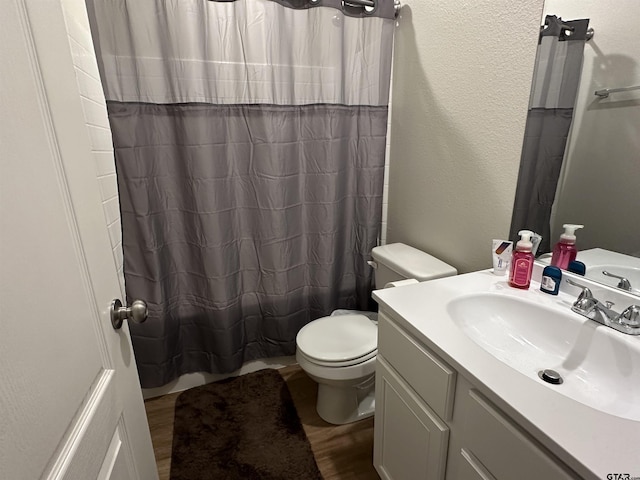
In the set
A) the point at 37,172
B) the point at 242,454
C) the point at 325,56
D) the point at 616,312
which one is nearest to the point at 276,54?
the point at 325,56

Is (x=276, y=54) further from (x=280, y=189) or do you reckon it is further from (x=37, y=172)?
(x=37, y=172)

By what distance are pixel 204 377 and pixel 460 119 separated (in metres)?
1.81

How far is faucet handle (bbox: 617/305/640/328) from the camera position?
A: 2.70ft

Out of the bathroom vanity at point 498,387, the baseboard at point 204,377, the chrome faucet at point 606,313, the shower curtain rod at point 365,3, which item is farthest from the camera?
the baseboard at point 204,377

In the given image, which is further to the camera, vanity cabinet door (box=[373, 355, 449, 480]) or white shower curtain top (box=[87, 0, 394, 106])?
white shower curtain top (box=[87, 0, 394, 106])

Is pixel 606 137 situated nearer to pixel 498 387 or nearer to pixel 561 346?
pixel 561 346

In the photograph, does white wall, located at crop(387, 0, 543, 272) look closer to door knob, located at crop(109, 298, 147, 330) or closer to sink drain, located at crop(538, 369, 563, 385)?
sink drain, located at crop(538, 369, 563, 385)

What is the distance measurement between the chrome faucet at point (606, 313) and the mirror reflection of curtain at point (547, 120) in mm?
247

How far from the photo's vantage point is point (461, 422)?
83 centimetres

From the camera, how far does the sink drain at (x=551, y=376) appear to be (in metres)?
0.85

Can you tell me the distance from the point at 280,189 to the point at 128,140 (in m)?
0.68

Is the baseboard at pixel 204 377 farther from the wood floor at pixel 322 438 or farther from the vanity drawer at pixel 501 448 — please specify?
the vanity drawer at pixel 501 448

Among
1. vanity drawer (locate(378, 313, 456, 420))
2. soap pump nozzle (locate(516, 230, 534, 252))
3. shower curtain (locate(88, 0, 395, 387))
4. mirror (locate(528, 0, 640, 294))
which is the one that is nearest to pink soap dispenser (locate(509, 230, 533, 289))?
soap pump nozzle (locate(516, 230, 534, 252))

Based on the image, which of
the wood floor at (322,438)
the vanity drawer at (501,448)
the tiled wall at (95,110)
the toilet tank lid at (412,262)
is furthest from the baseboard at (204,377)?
the vanity drawer at (501,448)
